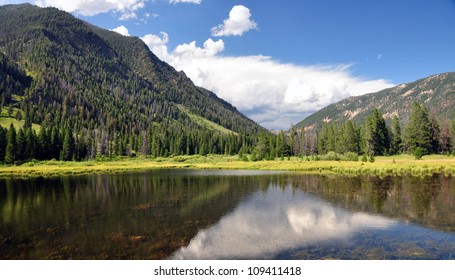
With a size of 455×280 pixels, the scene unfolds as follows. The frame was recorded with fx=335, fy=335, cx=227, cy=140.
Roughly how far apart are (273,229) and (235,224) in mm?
3131

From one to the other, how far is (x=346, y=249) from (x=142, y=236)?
13.1 metres

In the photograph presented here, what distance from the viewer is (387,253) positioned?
18469 mm

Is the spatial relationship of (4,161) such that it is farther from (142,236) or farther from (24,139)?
(142,236)

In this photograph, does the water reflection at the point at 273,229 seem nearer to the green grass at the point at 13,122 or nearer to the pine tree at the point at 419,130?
the pine tree at the point at 419,130

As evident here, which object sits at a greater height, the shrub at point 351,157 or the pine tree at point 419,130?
the pine tree at point 419,130

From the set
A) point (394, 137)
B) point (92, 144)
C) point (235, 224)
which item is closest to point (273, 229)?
point (235, 224)

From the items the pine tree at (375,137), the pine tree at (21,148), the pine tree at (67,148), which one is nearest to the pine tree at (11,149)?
the pine tree at (21,148)

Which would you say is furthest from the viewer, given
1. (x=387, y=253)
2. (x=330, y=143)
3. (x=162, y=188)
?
(x=330, y=143)

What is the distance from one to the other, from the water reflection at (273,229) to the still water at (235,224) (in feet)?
0.21

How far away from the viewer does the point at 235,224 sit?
25656 mm

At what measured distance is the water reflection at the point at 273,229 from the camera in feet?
64.2

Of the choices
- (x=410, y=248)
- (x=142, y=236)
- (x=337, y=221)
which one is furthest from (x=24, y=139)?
(x=410, y=248)

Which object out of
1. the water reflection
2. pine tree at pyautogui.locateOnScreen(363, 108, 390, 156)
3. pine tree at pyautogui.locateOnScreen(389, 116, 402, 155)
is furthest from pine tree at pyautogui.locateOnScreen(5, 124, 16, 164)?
pine tree at pyautogui.locateOnScreen(389, 116, 402, 155)
